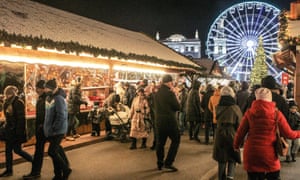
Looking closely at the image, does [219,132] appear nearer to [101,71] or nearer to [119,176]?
[119,176]

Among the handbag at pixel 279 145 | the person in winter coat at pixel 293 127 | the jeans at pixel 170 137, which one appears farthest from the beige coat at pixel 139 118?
the handbag at pixel 279 145

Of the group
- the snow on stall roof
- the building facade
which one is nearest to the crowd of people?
the snow on stall roof

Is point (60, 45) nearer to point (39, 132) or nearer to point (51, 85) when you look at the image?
point (51, 85)

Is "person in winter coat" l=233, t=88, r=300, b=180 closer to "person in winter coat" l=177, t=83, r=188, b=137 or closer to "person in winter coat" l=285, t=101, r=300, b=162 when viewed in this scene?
"person in winter coat" l=285, t=101, r=300, b=162

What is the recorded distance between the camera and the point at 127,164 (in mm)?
8625

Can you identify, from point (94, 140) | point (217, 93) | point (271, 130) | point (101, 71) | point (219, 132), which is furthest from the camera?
point (101, 71)

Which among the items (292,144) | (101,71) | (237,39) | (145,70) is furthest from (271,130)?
(237,39)

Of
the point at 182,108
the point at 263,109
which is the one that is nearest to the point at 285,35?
the point at 182,108

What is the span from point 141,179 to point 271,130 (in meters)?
3.24

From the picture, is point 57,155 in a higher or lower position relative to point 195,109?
lower

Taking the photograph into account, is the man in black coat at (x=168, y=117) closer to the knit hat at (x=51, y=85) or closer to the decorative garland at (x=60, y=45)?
the knit hat at (x=51, y=85)

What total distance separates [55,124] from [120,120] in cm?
513

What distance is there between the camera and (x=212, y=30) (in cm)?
4509

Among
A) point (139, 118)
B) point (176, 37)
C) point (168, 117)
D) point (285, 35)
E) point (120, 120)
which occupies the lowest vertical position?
point (120, 120)
